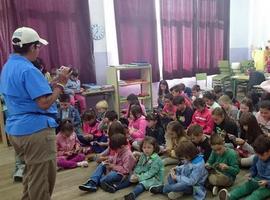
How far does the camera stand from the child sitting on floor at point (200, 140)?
2828mm

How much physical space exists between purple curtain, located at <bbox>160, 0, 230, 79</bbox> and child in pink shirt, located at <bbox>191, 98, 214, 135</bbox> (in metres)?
2.64

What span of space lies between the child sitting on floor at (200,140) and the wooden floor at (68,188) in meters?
0.37

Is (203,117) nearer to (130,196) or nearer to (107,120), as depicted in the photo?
(107,120)

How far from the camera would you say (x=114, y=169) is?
279 centimetres

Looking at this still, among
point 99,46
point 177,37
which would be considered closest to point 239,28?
point 177,37

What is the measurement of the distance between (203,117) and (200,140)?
0.66 meters

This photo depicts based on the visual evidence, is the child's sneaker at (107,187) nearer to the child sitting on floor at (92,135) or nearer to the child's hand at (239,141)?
the child sitting on floor at (92,135)

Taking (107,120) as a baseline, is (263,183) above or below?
below

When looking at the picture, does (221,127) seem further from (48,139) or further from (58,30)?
(58,30)

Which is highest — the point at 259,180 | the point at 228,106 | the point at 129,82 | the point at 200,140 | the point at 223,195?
the point at 129,82

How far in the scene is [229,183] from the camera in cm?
259

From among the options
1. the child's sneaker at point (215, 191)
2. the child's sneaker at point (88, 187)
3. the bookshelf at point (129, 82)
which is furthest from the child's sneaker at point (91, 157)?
the bookshelf at point (129, 82)

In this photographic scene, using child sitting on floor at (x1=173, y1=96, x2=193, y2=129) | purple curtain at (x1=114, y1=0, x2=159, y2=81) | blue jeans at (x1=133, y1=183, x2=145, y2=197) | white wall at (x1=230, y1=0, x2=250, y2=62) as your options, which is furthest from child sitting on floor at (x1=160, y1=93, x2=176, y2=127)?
white wall at (x1=230, y1=0, x2=250, y2=62)

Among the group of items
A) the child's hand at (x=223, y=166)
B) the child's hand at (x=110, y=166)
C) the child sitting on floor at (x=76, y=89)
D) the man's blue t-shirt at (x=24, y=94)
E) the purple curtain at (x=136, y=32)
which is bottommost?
the child's hand at (x=110, y=166)
